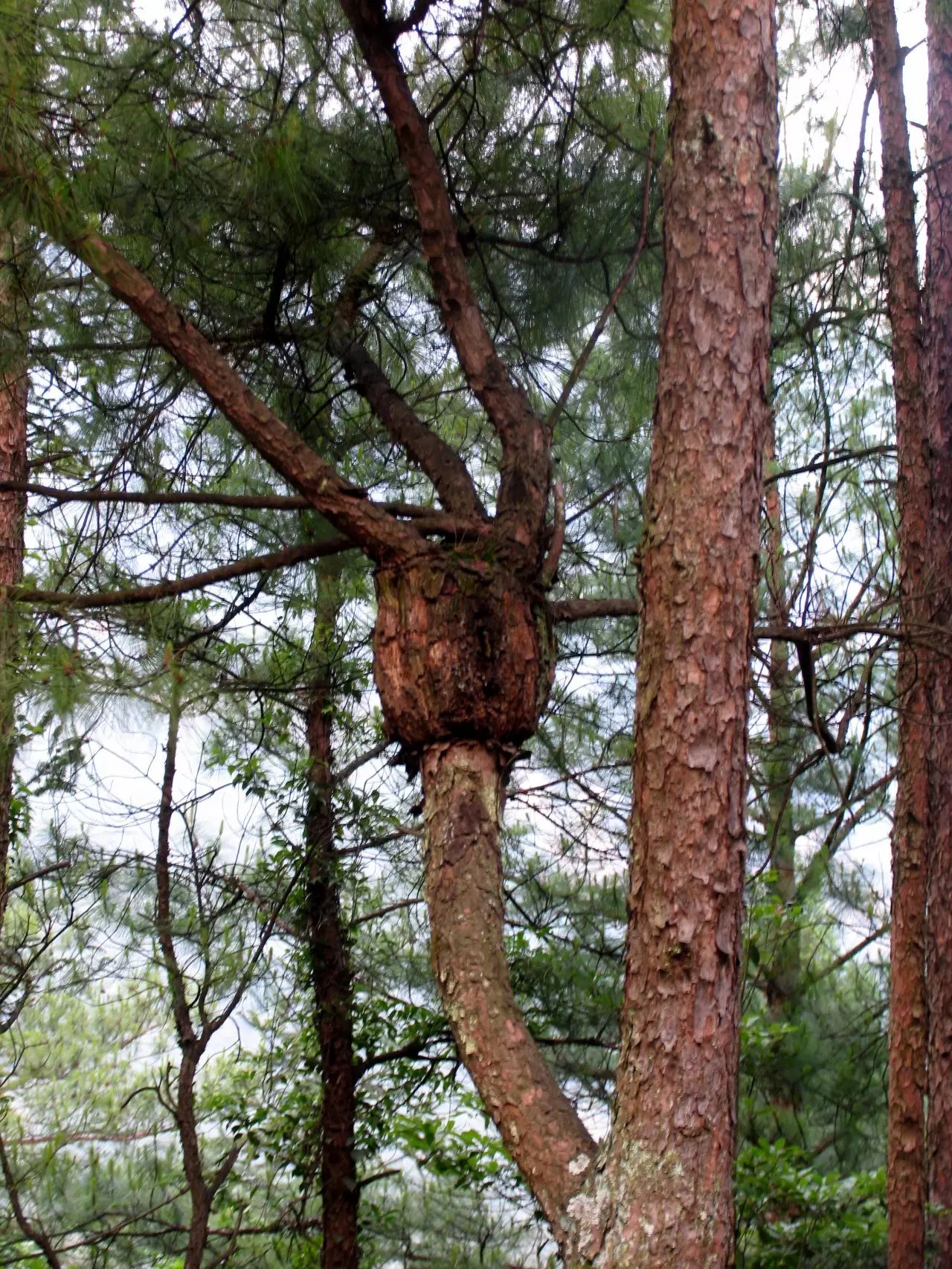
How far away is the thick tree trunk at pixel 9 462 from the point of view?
369cm

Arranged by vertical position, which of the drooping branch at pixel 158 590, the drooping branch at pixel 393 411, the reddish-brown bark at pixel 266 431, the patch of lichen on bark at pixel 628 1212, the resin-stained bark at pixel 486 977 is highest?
the drooping branch at pixel 393 411

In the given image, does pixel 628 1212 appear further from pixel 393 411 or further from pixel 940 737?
pixel 940 737

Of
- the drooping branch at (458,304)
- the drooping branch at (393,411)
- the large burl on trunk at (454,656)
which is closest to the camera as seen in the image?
the large burl on trunk at (454,656)

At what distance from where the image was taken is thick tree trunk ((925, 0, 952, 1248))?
14.5 feet

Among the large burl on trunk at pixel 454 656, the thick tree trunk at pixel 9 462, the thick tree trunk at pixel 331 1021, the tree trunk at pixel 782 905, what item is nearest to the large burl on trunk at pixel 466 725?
the large burl on trunk at pixel 454 656

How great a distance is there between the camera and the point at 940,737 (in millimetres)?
4723

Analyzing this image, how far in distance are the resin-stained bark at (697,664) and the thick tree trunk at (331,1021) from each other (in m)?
2.08

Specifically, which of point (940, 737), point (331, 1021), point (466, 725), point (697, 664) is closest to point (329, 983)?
point (331, 1021)

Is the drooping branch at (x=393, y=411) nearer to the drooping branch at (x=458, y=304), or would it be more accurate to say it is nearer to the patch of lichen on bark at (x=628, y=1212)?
the drooping branch at (x=458, y=304)

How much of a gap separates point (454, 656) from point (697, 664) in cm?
59

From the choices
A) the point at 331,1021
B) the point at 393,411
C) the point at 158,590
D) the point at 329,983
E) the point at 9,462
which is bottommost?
the point at 331,1021

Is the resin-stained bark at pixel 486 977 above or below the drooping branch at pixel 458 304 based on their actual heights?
below

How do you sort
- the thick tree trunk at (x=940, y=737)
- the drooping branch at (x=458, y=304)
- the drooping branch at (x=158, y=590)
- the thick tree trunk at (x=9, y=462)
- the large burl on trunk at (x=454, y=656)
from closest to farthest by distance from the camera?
1. the large burl on trunk at (x=454, y=656)
2. the drooping branch at (x=158, y=590)
3. the drooping branch at (x=458, y=304)
4. the thick tree trunk at (x=9, y=462)
5. the thick tree trunk at (x=940, y=737)

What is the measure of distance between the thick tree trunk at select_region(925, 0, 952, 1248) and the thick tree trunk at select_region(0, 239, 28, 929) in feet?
9.78
